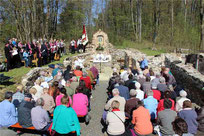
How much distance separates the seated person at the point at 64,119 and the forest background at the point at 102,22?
14936mm

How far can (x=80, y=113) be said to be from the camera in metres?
5.65

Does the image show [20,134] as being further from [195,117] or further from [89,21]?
[89,21]

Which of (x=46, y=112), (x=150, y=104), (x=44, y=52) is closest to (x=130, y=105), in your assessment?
(x=150, y=104)

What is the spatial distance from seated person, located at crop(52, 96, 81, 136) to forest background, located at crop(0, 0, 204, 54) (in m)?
14.9

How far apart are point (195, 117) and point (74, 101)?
3.38m

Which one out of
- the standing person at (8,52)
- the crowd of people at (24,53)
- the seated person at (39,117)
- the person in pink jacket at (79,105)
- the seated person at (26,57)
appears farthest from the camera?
the seated person at (26,57)

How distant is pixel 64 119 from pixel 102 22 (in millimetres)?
30959

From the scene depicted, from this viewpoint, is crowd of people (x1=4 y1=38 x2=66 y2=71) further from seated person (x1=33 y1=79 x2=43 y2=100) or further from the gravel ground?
seated person (x1=33 y1=79 x2=43 y2=100)

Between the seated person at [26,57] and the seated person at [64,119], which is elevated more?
the seated person at [26,57]

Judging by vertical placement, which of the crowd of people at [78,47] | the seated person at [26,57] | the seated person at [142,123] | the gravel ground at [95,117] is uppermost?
the crowd of people at [78,47]

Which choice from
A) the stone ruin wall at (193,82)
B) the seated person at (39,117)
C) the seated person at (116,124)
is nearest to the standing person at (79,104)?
the seated person at (39,117)

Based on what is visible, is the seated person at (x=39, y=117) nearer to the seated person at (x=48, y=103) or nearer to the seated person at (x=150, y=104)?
the seated person at (x=48, y=103)

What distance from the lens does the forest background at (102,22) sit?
19.8 metres

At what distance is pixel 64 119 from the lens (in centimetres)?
437
